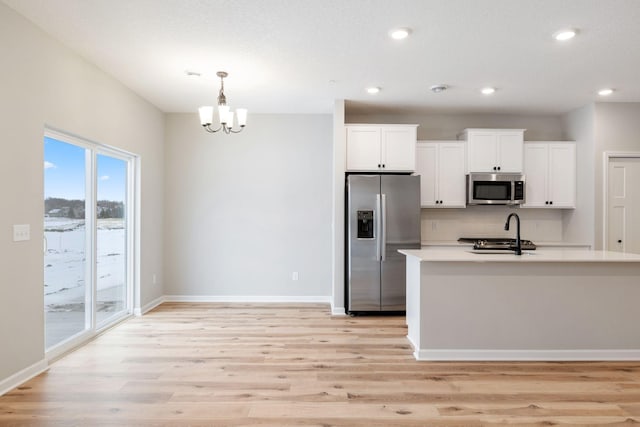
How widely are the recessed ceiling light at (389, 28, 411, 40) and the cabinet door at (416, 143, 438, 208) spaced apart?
7.66 feet

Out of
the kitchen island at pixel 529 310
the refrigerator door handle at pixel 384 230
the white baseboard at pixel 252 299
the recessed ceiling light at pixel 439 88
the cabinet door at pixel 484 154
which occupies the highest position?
the recessed ceiling light at pixel 439 88

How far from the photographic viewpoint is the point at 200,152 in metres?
5.65

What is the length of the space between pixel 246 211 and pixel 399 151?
7.46 feet

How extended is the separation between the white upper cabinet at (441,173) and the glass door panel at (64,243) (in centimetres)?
396

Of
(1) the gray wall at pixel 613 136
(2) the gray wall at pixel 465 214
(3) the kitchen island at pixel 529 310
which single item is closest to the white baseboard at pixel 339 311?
(2) the gray wall at pixel 465 214

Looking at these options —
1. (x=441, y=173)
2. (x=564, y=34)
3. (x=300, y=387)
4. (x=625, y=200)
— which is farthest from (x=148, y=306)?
(x=625, y=200)

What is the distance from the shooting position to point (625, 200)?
16.4 feet

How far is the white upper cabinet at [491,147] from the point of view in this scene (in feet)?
17.3

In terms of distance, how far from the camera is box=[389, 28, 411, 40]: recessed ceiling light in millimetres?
3048

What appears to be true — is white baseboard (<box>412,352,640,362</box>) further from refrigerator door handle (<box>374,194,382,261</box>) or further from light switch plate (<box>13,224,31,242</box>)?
light switch plate (<box>13,224,31,242</box>)

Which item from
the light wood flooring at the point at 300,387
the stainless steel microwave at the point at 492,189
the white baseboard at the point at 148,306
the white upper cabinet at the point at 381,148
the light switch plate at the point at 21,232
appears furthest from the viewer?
the stainless steel microwave at the point at 492,189

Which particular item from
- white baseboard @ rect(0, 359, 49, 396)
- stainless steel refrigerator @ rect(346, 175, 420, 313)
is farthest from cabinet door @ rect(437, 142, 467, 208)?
white baseboard @ rect(0, 359, 49, 396)

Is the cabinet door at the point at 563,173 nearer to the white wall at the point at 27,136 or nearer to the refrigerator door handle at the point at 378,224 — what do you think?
the refrigerator door handle at the point at 378,224

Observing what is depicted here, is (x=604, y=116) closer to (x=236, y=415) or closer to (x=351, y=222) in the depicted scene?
(x=351, y=222)
